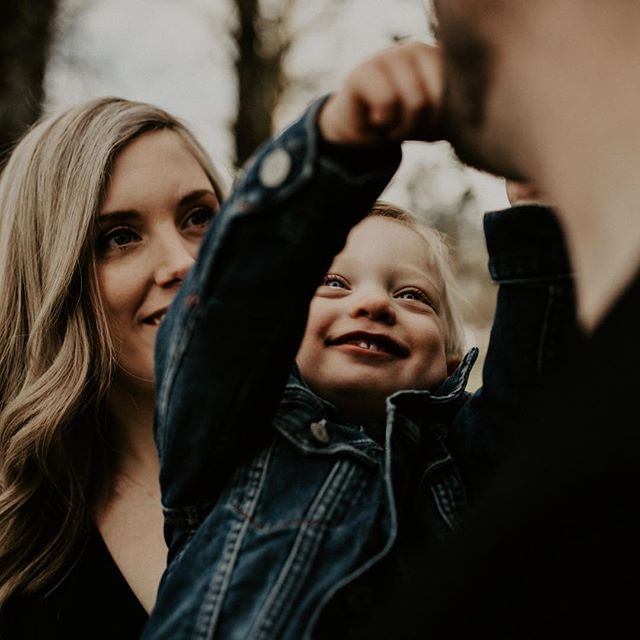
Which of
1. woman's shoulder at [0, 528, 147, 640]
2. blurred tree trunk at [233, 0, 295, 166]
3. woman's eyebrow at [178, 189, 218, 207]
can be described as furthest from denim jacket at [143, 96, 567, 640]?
blurred tree trunk at [233, 0, 295, 166]

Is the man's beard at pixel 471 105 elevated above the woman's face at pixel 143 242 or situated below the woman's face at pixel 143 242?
above

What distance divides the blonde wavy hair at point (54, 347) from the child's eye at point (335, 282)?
71 centimetres

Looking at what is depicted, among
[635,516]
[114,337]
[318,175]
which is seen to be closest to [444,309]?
[114,337]

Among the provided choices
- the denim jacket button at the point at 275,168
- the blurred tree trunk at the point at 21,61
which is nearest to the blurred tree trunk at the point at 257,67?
the blurred tree trunk at the point at 21,61

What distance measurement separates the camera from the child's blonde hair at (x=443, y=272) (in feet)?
6.12

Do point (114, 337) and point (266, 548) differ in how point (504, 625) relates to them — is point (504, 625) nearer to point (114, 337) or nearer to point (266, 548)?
point (266, 548)

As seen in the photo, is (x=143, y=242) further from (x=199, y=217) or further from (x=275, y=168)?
(x=275, y=168)

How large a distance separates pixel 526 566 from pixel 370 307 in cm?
101

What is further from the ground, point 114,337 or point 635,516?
point 635,516

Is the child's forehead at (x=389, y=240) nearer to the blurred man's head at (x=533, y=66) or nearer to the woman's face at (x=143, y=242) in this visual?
the woman's face at (x=143, y=242)

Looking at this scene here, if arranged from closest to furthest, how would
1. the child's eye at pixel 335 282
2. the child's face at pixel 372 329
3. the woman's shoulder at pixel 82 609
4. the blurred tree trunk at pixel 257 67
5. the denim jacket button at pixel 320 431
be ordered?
1. the denim jacket button at pixel 320 431
2. the child's face at pixel 372 329
3. the child's eye at pixel 335 282
4. the woman's shoulder at pixel 82 609
5. the blurred tree trunk at pixel 257 67

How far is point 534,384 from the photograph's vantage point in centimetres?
115

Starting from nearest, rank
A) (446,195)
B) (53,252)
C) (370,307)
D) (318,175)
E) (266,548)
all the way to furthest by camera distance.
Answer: (318,175) < (266,548) < (370,307) < (53,252) < (446,195)

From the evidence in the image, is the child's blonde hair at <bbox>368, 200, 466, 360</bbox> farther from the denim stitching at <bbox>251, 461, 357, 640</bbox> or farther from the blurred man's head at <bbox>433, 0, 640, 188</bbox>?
the blurred man's head at <bbox>433, 0, 640, 188</bbox>
